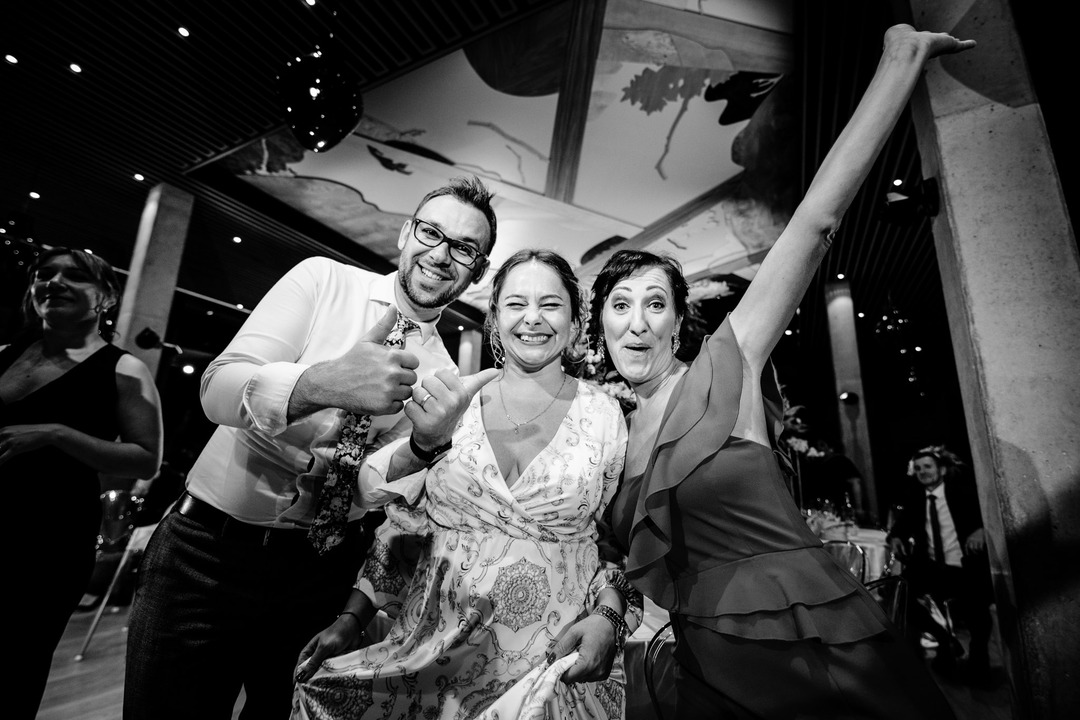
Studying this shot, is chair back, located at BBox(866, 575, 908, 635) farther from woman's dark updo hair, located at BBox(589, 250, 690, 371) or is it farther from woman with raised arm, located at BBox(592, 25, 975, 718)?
woman's dark updo hair, located at BBox(589, 250, 690, 371)

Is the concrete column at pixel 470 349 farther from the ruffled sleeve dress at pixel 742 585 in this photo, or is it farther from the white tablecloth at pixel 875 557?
the ruffled sleeve dress at pixel 742 585

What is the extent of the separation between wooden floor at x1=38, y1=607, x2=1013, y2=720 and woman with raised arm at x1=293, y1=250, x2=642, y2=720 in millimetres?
2829

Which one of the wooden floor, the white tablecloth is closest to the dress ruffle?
the wooden floor

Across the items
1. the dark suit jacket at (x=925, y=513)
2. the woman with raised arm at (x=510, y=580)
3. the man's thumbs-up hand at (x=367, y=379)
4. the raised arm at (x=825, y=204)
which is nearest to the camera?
the man's thumbs-up hand at (x=367, y=379)

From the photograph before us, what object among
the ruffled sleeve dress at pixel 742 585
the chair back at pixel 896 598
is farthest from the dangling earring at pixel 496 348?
the chair back at pixel 896 598

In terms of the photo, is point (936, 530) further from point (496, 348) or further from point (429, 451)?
point (429, 451)

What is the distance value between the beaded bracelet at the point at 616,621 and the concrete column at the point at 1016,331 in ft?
5.88

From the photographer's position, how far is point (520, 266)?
5.20ft

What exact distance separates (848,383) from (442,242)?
10.9 m

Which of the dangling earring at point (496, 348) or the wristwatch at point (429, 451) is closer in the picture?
the wristwatch at point (429, 451)

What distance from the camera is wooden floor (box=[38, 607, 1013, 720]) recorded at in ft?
9.71

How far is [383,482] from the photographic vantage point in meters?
1.34

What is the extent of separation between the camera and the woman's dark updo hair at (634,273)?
1.56 m

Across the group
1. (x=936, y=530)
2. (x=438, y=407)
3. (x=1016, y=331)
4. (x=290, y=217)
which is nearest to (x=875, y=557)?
(x=936, y=530)
